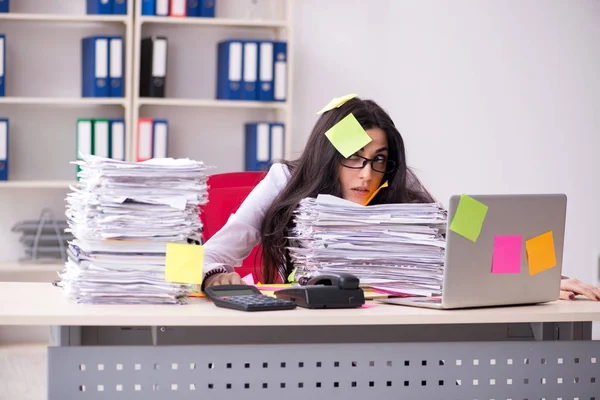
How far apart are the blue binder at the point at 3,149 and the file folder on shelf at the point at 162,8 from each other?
0.86 metres

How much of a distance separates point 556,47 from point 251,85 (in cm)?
172

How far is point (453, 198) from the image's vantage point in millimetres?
1580

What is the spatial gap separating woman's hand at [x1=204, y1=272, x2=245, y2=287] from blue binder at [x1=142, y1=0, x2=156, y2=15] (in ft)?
7.85

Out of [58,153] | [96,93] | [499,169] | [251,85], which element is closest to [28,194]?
[58,153]

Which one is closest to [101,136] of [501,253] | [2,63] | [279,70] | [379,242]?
[2,63]

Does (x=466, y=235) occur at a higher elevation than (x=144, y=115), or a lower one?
lower

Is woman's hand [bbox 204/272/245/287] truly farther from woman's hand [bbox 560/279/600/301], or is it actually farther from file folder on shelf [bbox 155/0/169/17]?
file folder on shelf [bbox 155/0/169/17]

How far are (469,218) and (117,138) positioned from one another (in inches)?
104

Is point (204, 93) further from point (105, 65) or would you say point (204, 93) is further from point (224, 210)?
point (224, 210)

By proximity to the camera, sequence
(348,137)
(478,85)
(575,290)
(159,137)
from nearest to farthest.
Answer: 1. (575,290)
2. (348,137)
3. (159,137)
4. (478,85)

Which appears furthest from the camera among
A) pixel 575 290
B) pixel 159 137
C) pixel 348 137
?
pixel 159 137

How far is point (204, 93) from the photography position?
14.1 ft

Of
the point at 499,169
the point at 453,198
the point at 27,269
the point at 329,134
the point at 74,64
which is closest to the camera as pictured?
the point at 453,198

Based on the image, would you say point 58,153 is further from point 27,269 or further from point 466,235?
point 466,235
